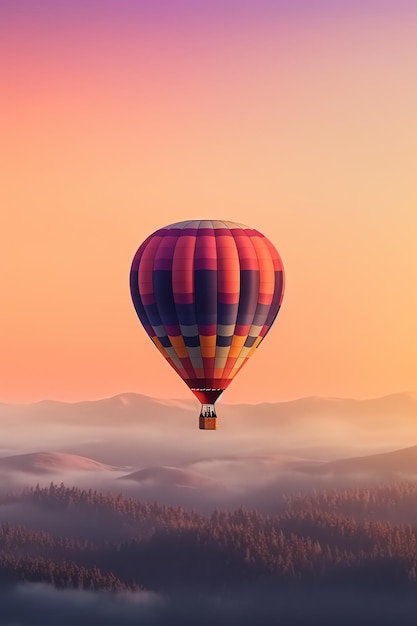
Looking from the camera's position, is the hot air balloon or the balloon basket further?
the hot air balloon

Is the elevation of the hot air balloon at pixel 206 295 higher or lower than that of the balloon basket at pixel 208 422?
higher

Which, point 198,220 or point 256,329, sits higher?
point 198,220

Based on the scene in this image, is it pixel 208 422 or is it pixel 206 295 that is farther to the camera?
pixel 206 295

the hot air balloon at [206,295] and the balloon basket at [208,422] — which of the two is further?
the hot air balloon at [206,295]

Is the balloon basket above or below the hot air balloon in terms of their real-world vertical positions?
below

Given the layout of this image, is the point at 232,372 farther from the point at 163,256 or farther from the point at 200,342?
the point at 163,256

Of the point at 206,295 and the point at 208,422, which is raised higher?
the point at 206,295

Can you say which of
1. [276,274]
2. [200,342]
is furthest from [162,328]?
[276,274]
